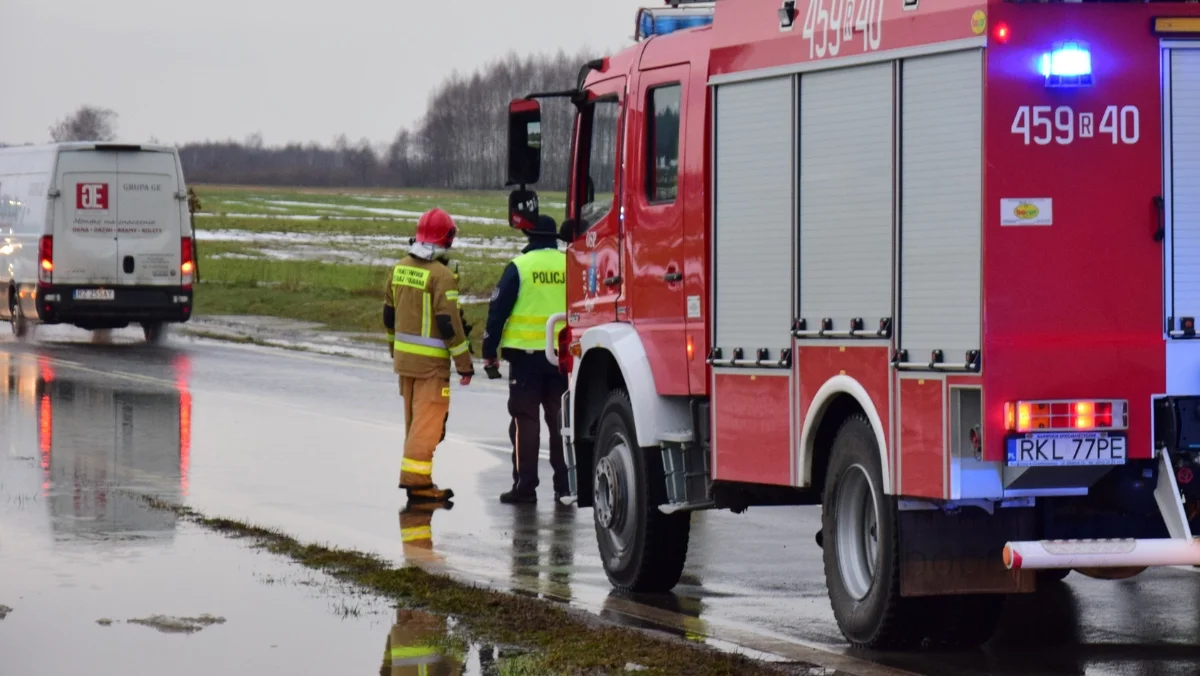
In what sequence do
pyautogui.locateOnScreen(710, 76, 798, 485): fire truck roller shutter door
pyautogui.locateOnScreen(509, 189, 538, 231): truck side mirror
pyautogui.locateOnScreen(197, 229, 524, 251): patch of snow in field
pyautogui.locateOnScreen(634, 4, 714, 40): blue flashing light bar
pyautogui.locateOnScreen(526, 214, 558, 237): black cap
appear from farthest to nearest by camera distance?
pyautogui.locateOnScreen(197, 229, 524, 251): patch of snow in field < pyautogui.locateOnScreen(526, 214, 558, 237): black cap < pyautogui.locateOnScreen(509, 189, 538, 231): truck side mirror < pyautogui.locateOnScreen(634, 4, 714, 40): blue flashing light bar < pyautogui.locateOnScreen(710, 76, 798, 485): fire truck roller shutter door

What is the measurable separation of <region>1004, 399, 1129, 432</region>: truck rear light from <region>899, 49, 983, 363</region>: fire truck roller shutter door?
0.93ft

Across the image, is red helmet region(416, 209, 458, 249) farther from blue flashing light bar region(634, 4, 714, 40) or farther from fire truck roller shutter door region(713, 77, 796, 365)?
fire truck roller shutter door region(713, 77, 796, 365)

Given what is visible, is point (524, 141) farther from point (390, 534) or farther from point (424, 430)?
point (424, 430)

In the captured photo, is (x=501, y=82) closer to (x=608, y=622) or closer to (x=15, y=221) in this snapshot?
(x=15, y=221)

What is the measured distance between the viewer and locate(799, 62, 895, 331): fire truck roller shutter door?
823 cm

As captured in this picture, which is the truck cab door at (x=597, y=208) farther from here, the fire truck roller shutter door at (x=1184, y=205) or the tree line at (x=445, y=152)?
the tree line at (x=445, y=152)

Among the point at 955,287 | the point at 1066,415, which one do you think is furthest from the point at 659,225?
the point at 1066,415

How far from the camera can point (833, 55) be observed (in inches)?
338

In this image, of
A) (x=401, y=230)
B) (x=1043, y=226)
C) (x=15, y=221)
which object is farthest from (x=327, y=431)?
(x=401, y=230)

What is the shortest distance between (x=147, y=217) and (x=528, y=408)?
15304 mm

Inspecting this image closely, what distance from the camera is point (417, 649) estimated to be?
8328 mm

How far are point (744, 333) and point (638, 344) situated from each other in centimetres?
115

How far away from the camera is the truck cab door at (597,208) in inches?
426

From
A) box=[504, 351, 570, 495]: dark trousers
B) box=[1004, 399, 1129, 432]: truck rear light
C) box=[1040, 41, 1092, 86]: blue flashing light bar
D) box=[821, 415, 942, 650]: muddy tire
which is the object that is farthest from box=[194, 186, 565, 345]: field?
box=[1004, 399, 1129, 432]: truck rear light
